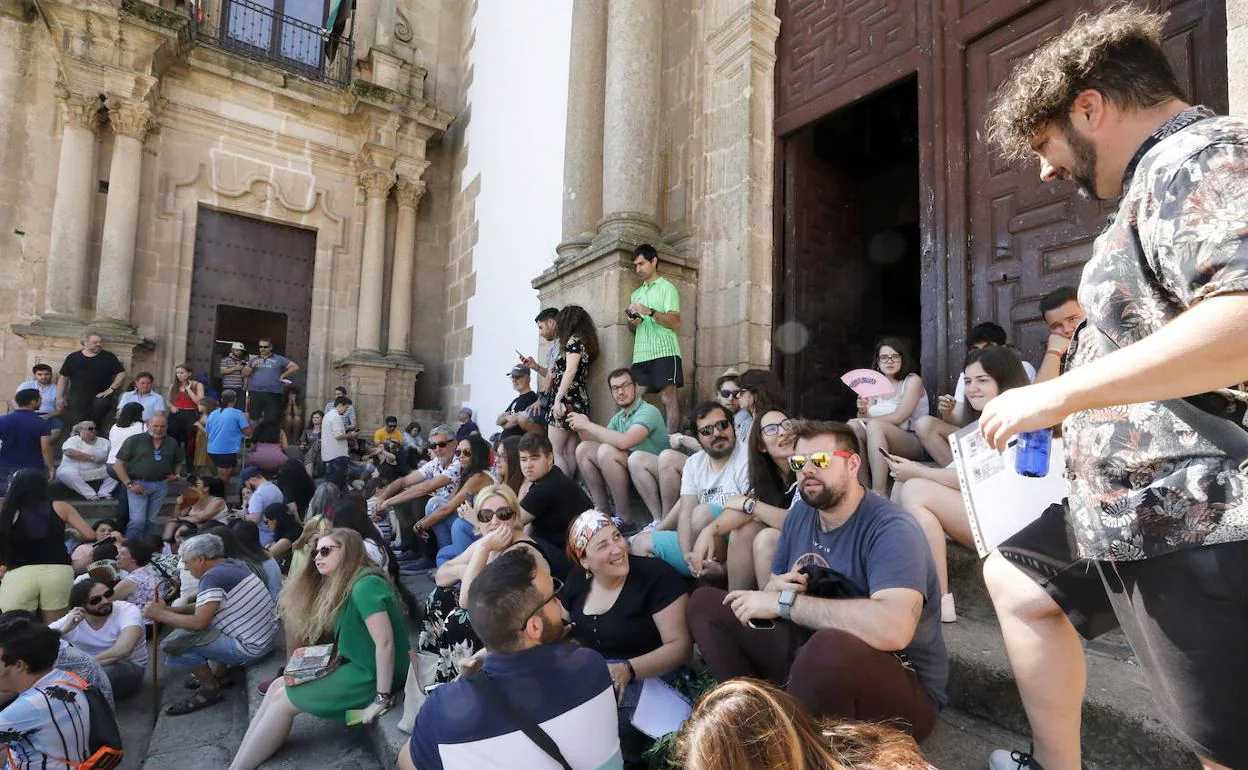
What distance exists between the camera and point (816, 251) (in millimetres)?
5930

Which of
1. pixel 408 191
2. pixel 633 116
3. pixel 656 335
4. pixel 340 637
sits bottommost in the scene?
pixel 340 637

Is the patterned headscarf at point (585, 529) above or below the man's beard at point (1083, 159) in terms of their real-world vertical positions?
below

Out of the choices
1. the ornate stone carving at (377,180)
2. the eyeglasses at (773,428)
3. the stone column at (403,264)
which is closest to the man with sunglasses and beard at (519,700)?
the eyeglasses at (773,428)

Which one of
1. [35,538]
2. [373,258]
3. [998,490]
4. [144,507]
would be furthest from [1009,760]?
[373,258]

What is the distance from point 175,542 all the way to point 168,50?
309 inches

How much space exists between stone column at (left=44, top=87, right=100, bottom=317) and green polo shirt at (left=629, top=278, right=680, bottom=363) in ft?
28.5

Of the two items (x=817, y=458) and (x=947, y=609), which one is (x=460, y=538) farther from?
(x=947, y=609)

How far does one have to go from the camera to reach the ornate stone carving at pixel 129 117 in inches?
364

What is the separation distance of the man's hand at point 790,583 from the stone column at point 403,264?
10.4 m

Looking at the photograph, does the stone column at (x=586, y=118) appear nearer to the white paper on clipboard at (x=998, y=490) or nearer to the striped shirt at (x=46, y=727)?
the striped shirt at (x=46, y=727)

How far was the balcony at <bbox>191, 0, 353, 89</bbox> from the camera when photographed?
1092 centimetres

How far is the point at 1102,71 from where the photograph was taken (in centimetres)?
115

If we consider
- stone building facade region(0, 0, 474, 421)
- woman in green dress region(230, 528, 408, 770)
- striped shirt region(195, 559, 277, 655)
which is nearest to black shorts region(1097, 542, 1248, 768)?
woman in green dress region(230, 528, 408, 770)

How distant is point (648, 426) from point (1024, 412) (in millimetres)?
3536
